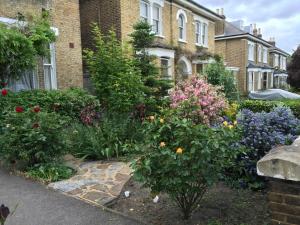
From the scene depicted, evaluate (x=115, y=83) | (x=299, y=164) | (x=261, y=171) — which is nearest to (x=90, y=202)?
(x=261, y=171)

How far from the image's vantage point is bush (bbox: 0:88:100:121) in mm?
8086

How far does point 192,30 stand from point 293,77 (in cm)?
1526

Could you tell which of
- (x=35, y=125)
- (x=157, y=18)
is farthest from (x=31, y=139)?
(x=157, y=18)

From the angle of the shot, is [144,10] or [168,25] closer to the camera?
[144,10]

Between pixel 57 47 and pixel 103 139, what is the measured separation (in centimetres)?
480

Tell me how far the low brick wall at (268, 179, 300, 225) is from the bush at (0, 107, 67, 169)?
401 centimetres

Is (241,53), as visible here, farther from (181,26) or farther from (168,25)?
(168,25)

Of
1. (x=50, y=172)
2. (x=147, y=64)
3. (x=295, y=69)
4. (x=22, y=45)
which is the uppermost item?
(x=295, y=69)

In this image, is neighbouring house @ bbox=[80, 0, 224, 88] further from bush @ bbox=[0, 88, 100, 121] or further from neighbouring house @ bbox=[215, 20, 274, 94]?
neighbouring house @ bbox=[215, 20, 274, 94]

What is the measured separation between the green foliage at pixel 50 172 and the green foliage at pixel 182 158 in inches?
93.5

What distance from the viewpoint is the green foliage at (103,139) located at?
6715 millimetres

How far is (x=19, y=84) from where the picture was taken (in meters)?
9.38

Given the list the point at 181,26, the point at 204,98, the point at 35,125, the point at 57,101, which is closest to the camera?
the point at 35,125

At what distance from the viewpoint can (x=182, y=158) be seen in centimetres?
312
